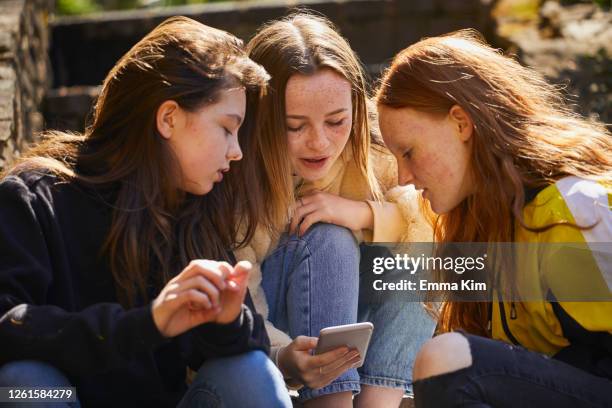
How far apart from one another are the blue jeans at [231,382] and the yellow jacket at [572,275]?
667 mm

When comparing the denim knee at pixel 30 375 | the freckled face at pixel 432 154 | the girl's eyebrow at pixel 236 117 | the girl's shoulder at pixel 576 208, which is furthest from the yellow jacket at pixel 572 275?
the denim knee at pixel 30 375

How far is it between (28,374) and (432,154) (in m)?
1.18

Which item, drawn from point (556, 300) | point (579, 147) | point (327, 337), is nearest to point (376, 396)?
point (327, 337)

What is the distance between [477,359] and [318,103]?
104cm

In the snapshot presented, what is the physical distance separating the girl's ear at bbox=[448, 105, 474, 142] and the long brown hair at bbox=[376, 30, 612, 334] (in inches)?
0.7

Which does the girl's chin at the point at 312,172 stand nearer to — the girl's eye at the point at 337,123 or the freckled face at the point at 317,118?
the freckled face at the point at 317,118

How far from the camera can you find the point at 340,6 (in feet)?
18.7

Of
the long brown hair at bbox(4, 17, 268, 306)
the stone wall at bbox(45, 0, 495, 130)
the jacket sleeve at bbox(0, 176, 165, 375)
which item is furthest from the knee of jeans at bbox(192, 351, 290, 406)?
the stone wall at bbox(45, 0, 495, 130)

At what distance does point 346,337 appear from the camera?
8.82 feet

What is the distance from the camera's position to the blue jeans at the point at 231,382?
2305mm

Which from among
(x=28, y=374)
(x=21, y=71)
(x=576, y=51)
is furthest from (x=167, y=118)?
(x=576, y=51)

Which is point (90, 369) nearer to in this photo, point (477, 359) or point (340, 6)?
point (477, 359)

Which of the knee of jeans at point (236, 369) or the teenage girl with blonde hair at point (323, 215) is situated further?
the teenage girl with blonde hair at point (323, 215)

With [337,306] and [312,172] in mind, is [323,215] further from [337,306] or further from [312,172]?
[337,306]
